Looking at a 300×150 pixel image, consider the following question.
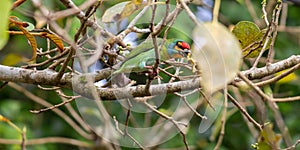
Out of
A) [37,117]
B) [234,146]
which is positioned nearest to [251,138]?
[234,146]

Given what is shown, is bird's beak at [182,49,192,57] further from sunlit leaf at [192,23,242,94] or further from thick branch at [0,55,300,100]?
sunlit leaf at [192,23,242,94]

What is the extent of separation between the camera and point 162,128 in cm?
200

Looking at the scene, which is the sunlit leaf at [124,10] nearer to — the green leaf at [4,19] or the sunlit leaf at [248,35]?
the sunlit leaf at [248,35]

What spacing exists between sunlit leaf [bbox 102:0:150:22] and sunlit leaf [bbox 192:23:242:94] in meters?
0.25

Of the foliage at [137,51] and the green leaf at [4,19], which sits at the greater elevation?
the green leaf at [4,19]

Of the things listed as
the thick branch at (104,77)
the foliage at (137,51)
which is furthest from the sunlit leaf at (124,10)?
the thick branch at (104,77)

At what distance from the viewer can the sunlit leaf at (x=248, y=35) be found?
1064 mm

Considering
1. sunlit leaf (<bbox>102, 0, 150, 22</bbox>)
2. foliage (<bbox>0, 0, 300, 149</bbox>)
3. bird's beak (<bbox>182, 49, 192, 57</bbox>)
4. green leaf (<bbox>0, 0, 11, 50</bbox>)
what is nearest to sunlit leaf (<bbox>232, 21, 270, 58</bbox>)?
foliage (<bbox>0, 0, 300, 149</bbox>)

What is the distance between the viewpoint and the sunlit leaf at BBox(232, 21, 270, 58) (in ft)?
3.49

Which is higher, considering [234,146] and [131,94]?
[131,94]

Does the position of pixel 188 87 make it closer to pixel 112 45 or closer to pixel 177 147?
Answer: pixel 112 45

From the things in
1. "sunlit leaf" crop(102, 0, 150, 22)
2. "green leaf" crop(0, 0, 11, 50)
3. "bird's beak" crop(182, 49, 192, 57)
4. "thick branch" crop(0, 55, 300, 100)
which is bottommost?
"thick branch" crop(0, 55, 300, 100)

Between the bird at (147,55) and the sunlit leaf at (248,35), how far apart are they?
112mm

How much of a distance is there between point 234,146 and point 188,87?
183 cm
